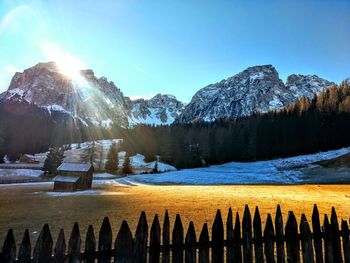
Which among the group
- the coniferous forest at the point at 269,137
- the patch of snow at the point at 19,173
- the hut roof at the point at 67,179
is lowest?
the patch of snow at the point at 19,173

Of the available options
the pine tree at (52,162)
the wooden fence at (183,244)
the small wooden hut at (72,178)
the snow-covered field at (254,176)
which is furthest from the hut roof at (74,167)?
the wooden fence at (183,244)

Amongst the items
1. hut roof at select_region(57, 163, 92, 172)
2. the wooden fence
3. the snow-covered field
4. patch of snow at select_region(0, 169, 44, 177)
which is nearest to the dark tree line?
the snow-covered field

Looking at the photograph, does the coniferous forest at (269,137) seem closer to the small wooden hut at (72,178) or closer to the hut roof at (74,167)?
the hut roof at (74,167)

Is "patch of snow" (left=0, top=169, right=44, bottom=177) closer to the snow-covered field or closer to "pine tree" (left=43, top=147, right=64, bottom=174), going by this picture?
"pine tree" (left=43, top=147, right=64, bottom=174)

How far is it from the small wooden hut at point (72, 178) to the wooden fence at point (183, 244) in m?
48.7

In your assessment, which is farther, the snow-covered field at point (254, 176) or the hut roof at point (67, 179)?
the snow-covered field at point (254, 176)

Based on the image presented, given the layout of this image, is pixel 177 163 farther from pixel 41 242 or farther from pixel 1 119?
pixel 1 119

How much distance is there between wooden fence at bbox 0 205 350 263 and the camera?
4469 millimetres

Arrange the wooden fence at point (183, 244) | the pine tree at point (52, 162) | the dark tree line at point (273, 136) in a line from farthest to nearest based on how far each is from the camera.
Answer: the dark tree line at point (273, 136) → the pine tree at point (52, 162) → the wooden fence at point (183, 244)

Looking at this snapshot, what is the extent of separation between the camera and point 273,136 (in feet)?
351

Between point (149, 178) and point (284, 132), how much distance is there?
5504cm

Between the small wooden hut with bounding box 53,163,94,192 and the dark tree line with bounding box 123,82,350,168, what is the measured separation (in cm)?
5539

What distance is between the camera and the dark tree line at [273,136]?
99.9 meters

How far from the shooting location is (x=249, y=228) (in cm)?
586
